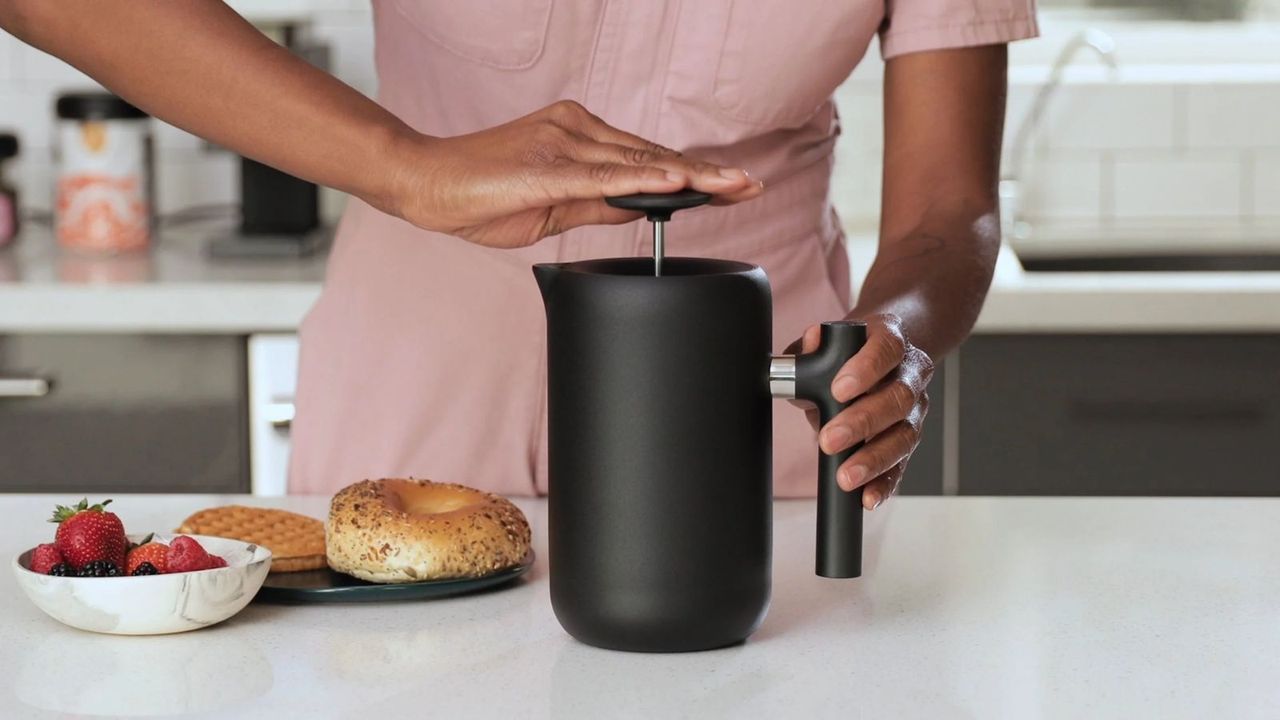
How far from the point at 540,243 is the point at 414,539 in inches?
18.6

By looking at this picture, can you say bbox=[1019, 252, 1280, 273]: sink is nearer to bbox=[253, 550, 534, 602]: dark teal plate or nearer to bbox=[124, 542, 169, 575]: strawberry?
bbox=[253, 550, 534, 602]: dark teal plate

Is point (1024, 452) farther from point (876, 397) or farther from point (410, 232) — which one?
point (876, 397)

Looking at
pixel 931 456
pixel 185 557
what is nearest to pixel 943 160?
pixel 185 557

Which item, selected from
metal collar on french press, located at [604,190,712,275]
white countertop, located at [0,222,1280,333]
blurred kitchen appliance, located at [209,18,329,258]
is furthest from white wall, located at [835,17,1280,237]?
metal collar on french press, located at [604,190,712,275]

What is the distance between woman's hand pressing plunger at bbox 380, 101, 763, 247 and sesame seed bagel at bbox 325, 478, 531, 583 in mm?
168

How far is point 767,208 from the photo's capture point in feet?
4.69

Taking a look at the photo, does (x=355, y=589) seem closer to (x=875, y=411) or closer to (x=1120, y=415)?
(x=875, y=411)

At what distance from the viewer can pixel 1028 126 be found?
2715mm

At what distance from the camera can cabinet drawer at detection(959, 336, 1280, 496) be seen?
2.15m

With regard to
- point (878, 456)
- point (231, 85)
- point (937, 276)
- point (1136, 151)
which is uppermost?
point (1136, 151)

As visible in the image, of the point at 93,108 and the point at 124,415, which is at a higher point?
the point at 93,108

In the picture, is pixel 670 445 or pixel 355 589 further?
pixel 355 589

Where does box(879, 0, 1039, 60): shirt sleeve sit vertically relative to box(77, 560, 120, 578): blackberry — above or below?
above

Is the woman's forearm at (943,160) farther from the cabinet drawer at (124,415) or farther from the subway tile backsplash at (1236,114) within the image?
the subway tile backsplash at (1236,114)
